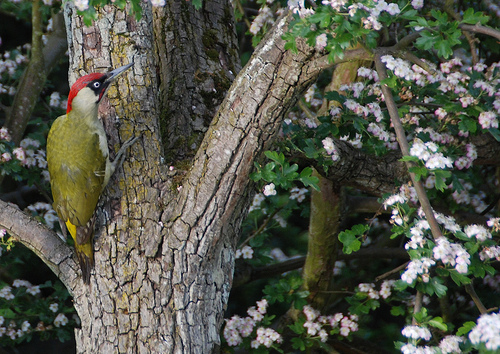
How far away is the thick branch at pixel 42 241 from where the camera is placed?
2.34 metres

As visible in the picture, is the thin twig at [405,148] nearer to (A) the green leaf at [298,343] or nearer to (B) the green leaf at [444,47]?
(B) the green leaf at [444,47]

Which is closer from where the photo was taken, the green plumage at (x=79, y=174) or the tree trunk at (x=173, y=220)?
the tree trunk at (x=173, y=220)

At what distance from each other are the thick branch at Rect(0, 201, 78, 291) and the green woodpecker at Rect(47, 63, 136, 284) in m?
0.09

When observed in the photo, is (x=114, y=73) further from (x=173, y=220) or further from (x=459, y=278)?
(x=459, y=278)

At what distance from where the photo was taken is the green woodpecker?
2.24 m

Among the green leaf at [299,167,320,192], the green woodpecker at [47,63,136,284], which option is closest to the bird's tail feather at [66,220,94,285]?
the green woodpecker at [47,63,136,284]

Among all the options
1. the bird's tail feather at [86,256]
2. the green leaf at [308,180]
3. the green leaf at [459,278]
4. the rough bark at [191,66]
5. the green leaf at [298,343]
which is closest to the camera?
the green leaf at [459,278]

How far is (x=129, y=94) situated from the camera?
234cm

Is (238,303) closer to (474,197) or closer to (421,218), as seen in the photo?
(474,197)

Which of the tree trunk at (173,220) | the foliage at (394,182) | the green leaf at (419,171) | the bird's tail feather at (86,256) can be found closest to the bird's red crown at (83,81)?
the tree trunk at (173,220)

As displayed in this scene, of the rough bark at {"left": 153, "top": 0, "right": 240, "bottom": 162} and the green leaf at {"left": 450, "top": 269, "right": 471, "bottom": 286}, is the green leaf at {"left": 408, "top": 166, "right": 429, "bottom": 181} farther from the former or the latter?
the rough bark at {"left": 153, "top": 0, "right": 240, "bottom": 162}

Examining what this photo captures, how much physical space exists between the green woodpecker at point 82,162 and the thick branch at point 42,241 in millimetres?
87

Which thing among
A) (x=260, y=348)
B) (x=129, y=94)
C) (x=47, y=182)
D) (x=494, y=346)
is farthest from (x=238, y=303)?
(x=494, y=346)

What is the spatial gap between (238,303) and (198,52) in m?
2.49
